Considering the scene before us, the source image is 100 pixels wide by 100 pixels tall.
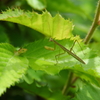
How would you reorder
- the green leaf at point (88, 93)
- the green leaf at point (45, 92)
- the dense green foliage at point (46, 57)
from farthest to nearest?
the green leaf at point (45, 92) < the green leaf at point (88, 93) < the dense green foliage at point (46, 57)

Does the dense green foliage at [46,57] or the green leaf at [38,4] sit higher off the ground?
the green leaf at [38,4]

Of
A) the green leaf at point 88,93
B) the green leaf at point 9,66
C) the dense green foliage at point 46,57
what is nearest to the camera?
the green leaf at point 9,66

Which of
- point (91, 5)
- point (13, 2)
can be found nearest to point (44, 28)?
point (13, 2)

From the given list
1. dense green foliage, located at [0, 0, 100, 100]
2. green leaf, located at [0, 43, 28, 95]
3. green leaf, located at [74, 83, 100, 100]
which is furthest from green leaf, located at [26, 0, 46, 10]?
green leaf, located at [74, 83, 100, 100]

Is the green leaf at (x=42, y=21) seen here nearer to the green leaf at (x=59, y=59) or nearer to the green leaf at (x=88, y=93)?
the green leaf at (x=59, y=59)

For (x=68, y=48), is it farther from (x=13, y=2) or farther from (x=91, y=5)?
(x=91, y=5)

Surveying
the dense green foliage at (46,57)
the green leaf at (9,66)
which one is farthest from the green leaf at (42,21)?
the green leaf at (9,66)

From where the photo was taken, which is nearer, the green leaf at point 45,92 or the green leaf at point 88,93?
the green leaf at point 88,93
